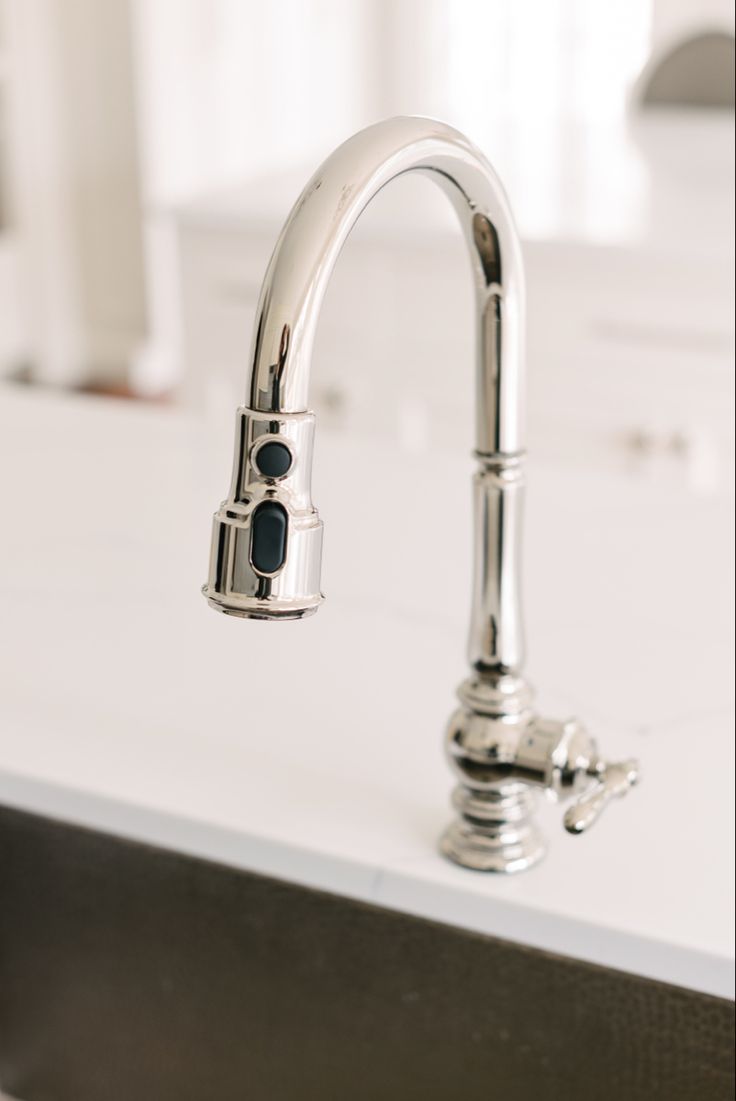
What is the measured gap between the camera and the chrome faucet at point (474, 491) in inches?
18.4

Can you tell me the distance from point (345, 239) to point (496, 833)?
33 cm

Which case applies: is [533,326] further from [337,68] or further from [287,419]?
[337,68]

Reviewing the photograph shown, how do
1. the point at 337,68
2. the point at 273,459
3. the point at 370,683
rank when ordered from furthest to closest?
1. the point at 337,68
2. the point at 370,683
3. the point at 273,459

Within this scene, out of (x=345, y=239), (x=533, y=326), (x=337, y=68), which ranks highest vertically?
(x=337, y=68)

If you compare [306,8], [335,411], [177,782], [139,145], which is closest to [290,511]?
[177,782]

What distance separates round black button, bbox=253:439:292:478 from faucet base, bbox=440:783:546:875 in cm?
28

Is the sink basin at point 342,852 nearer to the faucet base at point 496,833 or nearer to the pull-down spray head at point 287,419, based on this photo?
the faucet base at point 496,833

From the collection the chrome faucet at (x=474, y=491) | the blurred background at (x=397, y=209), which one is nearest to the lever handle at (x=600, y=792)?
the chrome faucet at (x=474, y=491)

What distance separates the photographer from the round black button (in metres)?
0.46

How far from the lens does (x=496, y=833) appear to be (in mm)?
697

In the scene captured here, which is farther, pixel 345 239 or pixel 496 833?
pixel 496 833

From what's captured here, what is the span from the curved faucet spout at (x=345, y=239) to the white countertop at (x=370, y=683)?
251 millimetres

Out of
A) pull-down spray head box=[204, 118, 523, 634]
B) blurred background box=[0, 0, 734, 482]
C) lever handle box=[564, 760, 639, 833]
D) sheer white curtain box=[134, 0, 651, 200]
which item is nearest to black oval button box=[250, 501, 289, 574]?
pull-down spray head box=[204, 118, 523, 634]

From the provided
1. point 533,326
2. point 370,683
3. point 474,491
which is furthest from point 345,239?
point 533,326
